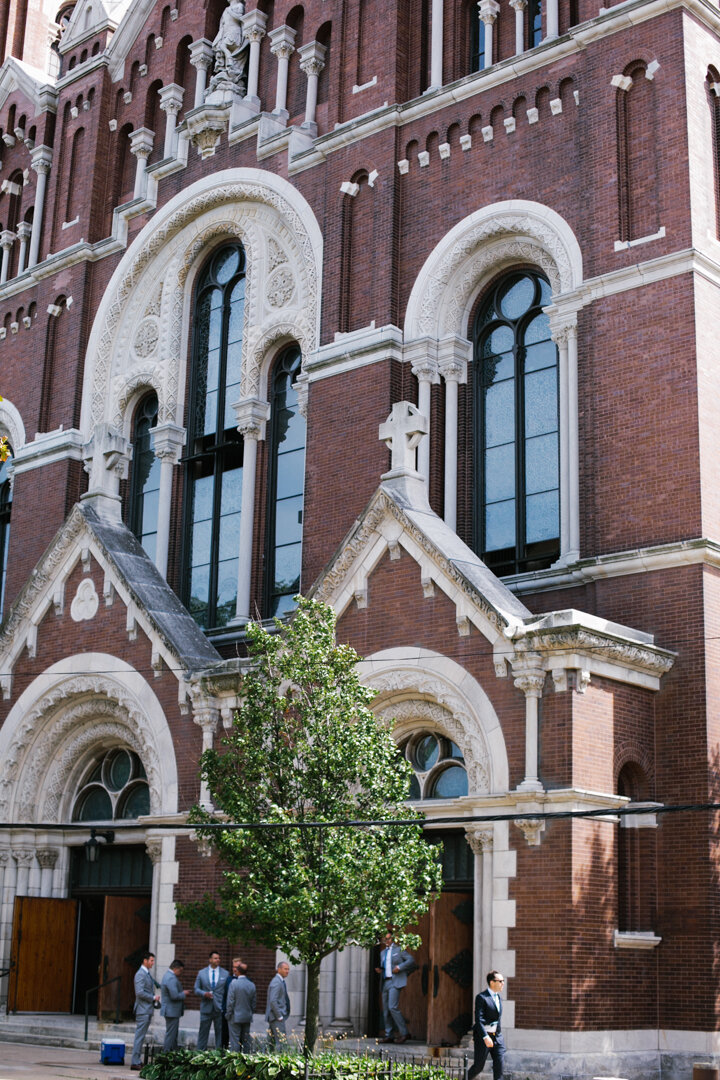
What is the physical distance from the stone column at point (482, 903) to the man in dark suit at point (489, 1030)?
1.01 m

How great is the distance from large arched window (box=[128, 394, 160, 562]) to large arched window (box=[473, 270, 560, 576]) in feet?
24.3

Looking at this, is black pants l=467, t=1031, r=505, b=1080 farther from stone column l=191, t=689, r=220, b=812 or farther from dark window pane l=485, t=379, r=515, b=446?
dark window pane l=485, t=379, r=515, b=446

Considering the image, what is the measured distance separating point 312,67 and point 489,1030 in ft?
59.6

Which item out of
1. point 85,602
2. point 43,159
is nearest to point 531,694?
point 85,602

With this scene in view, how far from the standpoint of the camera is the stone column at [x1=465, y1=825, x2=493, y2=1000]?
1808 centimetres

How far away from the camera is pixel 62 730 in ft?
82.5

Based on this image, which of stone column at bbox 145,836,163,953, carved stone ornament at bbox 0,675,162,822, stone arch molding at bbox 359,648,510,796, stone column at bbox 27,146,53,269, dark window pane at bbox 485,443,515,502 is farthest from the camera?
stone column at bbox 27,146,53,269

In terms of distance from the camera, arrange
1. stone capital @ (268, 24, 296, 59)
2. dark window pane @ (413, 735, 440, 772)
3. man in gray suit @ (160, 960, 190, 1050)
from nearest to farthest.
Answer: man in gray suit @ (160, 960, 190, 1050) < dark window pane @ (413, 735, 440, 772) < stone capital @ (268, 24, 296, 59)

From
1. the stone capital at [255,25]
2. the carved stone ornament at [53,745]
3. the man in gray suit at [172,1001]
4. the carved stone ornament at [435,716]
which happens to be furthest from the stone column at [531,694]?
the stone capital at [255,25]

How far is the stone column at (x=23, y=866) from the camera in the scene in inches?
990

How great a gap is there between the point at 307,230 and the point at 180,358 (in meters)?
3.74

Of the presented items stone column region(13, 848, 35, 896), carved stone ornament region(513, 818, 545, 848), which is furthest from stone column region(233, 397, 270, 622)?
carved stone ornament region(513, 818, 545, 848)

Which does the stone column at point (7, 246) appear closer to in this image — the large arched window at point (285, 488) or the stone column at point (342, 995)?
the large arched window at point (285, 488)

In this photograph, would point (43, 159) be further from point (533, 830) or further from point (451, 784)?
point (533, 830)
